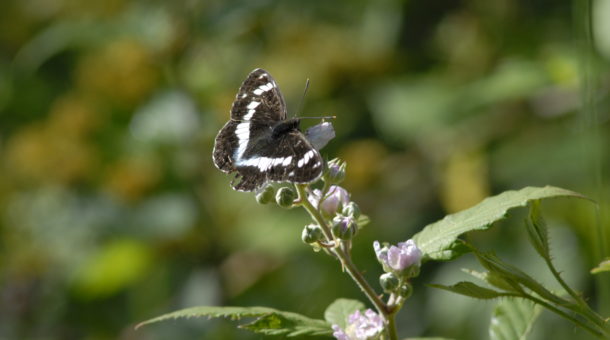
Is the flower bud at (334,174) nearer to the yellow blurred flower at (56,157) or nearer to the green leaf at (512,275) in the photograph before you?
the green leaf at (512,275)

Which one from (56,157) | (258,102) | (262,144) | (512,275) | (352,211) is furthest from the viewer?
(56,157)

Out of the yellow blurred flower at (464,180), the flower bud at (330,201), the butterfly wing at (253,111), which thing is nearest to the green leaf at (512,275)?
the flower bud at (330,201)

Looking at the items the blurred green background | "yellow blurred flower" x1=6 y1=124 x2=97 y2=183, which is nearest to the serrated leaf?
the blurred green background

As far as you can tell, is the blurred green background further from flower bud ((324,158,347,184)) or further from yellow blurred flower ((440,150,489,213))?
flower bud ((324,158,347,184))

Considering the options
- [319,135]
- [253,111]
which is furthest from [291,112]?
[319,135]

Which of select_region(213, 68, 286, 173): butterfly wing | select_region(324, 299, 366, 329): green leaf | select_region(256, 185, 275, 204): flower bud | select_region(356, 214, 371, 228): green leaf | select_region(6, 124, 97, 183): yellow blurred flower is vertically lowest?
select_region(324, 299, 366, 329): green leaf

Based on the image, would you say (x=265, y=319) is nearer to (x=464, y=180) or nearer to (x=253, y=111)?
(x=253, y=111)

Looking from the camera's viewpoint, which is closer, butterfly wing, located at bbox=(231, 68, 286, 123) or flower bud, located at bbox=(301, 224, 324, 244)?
flower bud, located at bbox=(301, 224, 324, 244)

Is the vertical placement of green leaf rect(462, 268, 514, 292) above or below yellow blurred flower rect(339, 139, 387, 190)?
below
